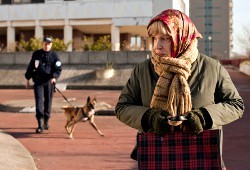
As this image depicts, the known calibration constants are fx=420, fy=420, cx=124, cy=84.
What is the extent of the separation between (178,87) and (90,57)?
2266 centimetres

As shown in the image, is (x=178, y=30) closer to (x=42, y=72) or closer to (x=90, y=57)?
(x=42, y=72)

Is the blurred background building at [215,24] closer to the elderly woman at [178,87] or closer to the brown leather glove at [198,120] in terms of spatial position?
the elderly woman at [178,87]

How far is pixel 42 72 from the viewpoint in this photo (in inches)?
333

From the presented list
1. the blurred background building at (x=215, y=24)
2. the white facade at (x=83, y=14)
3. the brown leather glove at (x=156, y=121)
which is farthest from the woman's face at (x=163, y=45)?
the blurred background building at (x=215, y=24)

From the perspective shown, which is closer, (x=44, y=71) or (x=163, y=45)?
(x=163, y=45)

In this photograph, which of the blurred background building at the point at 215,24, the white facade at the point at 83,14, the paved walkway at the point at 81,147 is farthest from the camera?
the blurred background building at the point at 215,24

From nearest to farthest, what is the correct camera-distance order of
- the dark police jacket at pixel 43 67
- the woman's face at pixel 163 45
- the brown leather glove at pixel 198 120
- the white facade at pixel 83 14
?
the brown leather glove at pixel 198 120 < the woman's face at pixel 163 45 < the dark police jacket at pixel 43 67 < the white facade at pixel 83 14

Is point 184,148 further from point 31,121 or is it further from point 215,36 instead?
point 215,36

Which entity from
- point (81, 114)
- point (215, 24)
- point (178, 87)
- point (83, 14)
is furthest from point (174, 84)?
point (215, 24)

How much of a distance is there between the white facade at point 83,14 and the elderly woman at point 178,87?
27501 millimetres

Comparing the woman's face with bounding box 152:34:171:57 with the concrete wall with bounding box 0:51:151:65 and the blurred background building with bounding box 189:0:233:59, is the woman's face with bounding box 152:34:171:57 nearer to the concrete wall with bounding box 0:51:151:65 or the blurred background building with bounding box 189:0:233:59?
the concrete wall with bounding box 0:51:151:65

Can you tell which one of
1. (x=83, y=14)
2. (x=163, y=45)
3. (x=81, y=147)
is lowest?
(x=81, y=147)

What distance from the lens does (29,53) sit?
25.7 metres

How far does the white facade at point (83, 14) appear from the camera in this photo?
30.7m
